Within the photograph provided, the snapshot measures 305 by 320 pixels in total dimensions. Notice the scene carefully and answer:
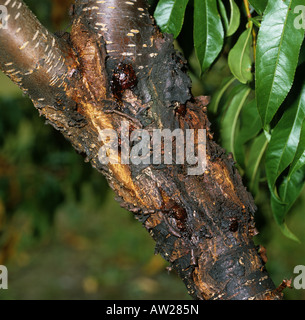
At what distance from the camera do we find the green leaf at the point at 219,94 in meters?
0.92

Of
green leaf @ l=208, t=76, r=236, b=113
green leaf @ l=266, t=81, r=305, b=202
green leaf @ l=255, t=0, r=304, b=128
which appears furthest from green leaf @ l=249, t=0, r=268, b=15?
green leaf @ l=208, t=76, r=236, b=113

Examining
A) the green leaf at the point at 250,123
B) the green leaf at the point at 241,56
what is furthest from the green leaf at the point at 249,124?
the green leaf at the point at 241,56

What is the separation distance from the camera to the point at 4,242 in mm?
2324

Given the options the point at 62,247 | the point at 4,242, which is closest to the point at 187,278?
the point at 4,242

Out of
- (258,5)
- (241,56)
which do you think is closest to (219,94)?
(241,56)

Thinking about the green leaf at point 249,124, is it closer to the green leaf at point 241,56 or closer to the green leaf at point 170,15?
the green leaf at point 241,56

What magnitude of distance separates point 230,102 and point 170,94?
0.34m

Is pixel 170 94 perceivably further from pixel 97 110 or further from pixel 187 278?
pixel 187 278

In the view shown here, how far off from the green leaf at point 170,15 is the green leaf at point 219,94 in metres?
0.24

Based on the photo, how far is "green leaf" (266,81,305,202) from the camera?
689 millimetres

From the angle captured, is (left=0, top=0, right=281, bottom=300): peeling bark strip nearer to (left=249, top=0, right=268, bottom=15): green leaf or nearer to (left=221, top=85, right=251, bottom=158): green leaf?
(left=249, top=0, right=268, bottom=15): green leaf

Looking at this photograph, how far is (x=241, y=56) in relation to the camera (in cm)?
75

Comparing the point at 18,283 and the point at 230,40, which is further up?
the point at 230,40
